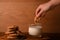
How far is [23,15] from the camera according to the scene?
1323mm

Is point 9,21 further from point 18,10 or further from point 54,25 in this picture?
point 54,25

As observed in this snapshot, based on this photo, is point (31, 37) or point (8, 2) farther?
point (8, 2)

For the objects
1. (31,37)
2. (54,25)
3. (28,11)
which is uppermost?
(28,11)

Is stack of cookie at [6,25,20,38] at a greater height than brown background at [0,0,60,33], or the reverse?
brown background at [0,0,60,33]

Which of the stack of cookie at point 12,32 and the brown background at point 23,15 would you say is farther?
the brown background at point 23,15

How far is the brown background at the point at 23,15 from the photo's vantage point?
131 centimetres

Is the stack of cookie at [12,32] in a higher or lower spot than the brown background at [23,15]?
lower

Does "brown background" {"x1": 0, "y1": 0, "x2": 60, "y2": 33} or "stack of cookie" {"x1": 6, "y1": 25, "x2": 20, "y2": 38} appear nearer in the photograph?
"stack of cookie" {"x1": 6, "y1": 25, "x2": 20, "y2": 38}

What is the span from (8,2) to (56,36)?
1.49 ft

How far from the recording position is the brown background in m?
1.31

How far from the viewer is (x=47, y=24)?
4.35ft

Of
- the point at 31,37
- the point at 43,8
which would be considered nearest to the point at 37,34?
the point at 31,37

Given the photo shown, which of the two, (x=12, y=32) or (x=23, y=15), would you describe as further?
(x=23, y=15)

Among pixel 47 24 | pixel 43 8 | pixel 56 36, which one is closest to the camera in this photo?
pixel 43 8
